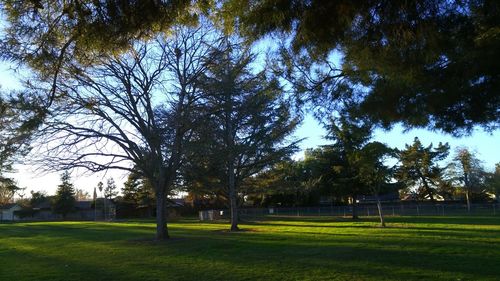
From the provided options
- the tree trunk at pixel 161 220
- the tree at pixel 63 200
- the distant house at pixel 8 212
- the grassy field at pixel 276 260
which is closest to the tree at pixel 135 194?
the tree at pixel 63 200

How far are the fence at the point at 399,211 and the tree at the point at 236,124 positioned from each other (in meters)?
25.2

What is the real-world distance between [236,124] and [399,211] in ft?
108

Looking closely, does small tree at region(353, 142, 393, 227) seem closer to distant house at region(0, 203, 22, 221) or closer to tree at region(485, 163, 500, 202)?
tree at region(485, 163, 500, 202)

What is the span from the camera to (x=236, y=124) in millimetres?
33594

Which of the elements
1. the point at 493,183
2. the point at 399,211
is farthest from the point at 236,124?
the point at 493,183

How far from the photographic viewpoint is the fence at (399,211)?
184 feet

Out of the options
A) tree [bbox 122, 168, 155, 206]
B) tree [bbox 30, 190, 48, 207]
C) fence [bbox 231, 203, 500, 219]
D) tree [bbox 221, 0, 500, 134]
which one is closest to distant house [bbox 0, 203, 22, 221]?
tree [bbox 30, 190, 48, 207]

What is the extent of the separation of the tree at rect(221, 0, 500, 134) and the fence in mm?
45749

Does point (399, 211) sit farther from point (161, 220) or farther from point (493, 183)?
point (161, 220)

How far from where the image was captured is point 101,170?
27828 millimetres

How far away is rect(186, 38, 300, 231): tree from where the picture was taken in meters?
26.7

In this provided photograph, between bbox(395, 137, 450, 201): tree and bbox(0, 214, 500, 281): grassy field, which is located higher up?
bbox(395, 137, 450, 201): tree

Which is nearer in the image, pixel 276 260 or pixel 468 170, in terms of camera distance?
pixel 276 260

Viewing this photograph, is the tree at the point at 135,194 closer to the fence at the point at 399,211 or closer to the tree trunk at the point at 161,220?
the fence at the point at 399,211
